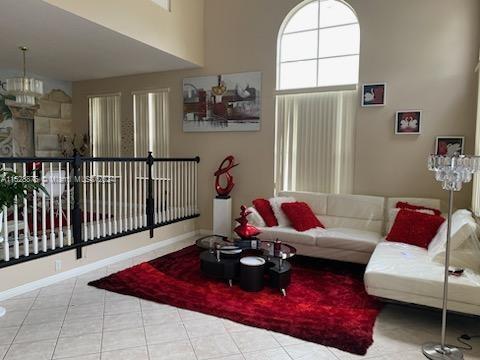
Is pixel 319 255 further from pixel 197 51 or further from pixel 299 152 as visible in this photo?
pixel 197 51

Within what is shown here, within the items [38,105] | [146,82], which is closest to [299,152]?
[146,82]

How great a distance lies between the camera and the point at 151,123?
6.63 m

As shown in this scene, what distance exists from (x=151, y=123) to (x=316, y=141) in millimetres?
3210

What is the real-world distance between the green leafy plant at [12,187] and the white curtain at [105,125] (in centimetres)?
389

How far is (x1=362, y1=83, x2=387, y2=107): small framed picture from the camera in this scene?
4.80m

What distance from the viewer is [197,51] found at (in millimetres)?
5859

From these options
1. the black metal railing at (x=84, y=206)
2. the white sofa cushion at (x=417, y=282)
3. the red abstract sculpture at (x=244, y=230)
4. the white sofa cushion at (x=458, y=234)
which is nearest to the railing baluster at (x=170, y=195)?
the black metal railing at (x=84, y=206)

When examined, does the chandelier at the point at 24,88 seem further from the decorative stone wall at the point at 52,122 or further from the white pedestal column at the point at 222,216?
the white pedestal column at the point at 222,216

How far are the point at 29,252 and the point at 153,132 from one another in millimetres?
3556

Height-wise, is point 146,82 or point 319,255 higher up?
point 146,82

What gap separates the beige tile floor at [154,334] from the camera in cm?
246

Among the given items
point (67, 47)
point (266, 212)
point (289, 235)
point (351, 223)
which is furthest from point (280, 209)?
point (67, 47)

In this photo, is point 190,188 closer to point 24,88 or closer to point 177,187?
point 177,187

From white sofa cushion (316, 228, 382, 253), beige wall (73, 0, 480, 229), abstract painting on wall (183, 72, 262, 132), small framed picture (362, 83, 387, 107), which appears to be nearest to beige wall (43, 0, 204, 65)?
beige wall (73, 0, 480, 229)
